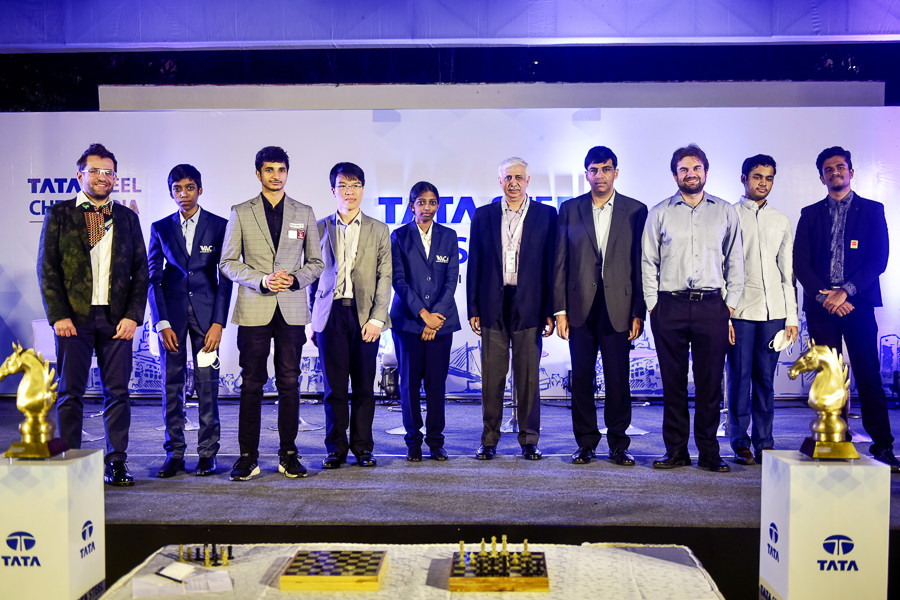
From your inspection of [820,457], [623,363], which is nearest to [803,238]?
[623,363]

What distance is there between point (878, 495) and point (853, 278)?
2.53 m

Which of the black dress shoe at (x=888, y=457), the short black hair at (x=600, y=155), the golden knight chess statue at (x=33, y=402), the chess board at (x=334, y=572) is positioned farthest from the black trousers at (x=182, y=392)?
the black dress shoe at (x=888, y=457)

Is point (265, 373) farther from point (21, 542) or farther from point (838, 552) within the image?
point (838, 552)

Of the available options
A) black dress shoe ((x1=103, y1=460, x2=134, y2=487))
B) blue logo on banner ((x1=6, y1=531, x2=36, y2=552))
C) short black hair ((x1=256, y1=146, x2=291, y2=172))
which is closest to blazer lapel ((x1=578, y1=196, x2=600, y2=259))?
short black hair ((x1=256, y1=146, x2=291, y2=172))

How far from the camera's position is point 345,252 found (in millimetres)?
4328

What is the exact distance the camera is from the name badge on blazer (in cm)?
407

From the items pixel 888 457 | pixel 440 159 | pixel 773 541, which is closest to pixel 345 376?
pixel 773 541

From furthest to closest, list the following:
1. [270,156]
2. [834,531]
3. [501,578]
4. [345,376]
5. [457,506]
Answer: [345,376], [270,156], [457,506], [834,531], [501,578]

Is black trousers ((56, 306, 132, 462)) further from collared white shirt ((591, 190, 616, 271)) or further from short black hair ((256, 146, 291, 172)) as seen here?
collared white shirt ((591, 190, 616, 271))

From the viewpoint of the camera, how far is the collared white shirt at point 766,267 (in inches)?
167

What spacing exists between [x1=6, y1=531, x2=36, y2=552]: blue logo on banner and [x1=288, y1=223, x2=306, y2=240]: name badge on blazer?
2.18m

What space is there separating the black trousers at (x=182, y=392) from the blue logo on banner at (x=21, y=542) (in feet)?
6.41

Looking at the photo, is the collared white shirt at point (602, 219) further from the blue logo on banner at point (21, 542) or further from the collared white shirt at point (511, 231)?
the blue logo on banner at point (21, 542)

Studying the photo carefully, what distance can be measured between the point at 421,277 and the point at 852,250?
246 cm
